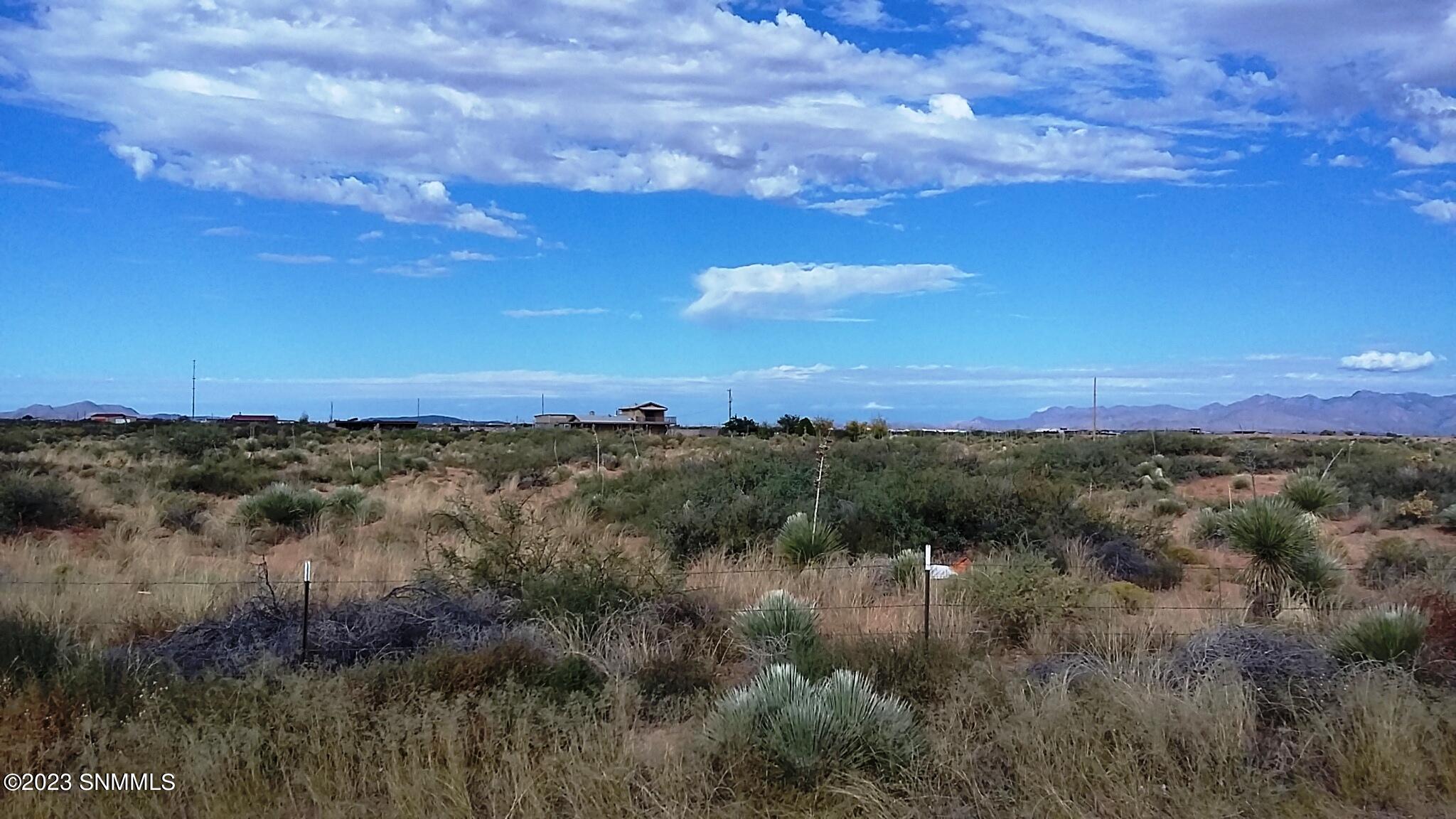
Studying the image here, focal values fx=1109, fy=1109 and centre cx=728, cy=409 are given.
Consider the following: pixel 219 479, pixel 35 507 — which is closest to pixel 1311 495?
pixel 35 507

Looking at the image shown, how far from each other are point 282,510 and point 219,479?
28.4 feet

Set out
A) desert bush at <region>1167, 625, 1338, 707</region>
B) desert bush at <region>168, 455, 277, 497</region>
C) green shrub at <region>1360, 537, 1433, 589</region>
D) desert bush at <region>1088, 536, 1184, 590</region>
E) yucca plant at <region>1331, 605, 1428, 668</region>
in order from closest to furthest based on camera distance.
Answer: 1. desert bush at <region>1167, 625, 1338, 707</region>
2. yucca plant at <region>1331, 605, 1428, 668</region>
3. green shrub at <region>1360, 537, 1433, 589</region>
4. desert bush at <region>1088, 536, 1184, 590</region>
5. desert bush at <region>168, 455, 277, 497</region>

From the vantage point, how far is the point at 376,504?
20.0 meters

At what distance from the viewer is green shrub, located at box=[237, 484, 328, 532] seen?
1839 centimetres

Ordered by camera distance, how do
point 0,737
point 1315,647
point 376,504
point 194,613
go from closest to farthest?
point 0,737 → point 1315,647 → point 194,613 → point 376,504

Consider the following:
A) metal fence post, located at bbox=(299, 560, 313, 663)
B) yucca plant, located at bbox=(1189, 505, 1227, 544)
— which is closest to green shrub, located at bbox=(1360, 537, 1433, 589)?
yucca plant, located at bbox=(1189, 505, 1227, 544)

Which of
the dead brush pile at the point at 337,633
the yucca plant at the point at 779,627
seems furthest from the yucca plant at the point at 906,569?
the dead brush pile at the point at 337,633

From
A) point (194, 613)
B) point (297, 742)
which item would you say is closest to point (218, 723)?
point (297, 742)

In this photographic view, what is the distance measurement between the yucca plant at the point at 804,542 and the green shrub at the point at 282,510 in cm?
905

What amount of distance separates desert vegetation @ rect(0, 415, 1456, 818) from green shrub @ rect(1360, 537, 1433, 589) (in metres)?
0.11

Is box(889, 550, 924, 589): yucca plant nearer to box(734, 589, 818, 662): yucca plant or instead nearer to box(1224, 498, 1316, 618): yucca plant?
box(734, 589, 818, 662): yucca plant

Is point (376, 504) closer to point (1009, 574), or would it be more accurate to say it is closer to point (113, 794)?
point (1009, 574)

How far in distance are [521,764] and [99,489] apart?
65.8 ft

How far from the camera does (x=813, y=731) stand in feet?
19.8
